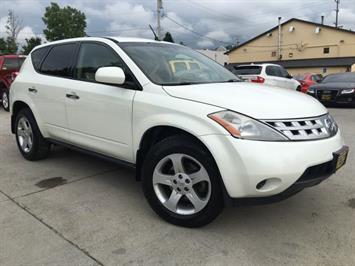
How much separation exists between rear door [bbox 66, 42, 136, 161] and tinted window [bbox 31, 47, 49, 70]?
3.29 ft

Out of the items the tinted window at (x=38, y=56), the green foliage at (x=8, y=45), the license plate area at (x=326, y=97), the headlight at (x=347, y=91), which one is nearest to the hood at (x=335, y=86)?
the headlight at (x=347, y=91)

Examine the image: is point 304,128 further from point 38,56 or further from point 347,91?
point 347,91

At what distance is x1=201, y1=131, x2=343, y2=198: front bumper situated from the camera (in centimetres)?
276

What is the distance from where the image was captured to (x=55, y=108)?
459 cm

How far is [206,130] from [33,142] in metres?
3.15

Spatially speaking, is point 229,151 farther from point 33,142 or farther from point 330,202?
point 33,142

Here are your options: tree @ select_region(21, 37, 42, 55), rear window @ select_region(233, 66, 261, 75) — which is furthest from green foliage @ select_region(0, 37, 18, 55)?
rear window @ select_region(233, 66, 261, 75)

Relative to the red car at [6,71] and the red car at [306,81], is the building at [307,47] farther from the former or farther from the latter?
the red car at [6,71]

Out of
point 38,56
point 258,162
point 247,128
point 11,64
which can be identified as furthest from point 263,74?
point 258,162

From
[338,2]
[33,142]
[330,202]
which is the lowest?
[330,202]

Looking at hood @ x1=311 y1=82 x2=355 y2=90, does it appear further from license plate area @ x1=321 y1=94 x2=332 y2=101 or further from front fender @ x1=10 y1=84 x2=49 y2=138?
front fender @ x1=10 y1=84 x2=49 y2=138

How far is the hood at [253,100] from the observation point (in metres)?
2.95

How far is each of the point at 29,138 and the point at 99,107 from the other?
6.39 feet

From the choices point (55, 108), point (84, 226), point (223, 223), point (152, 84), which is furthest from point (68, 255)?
point (55, 108)
